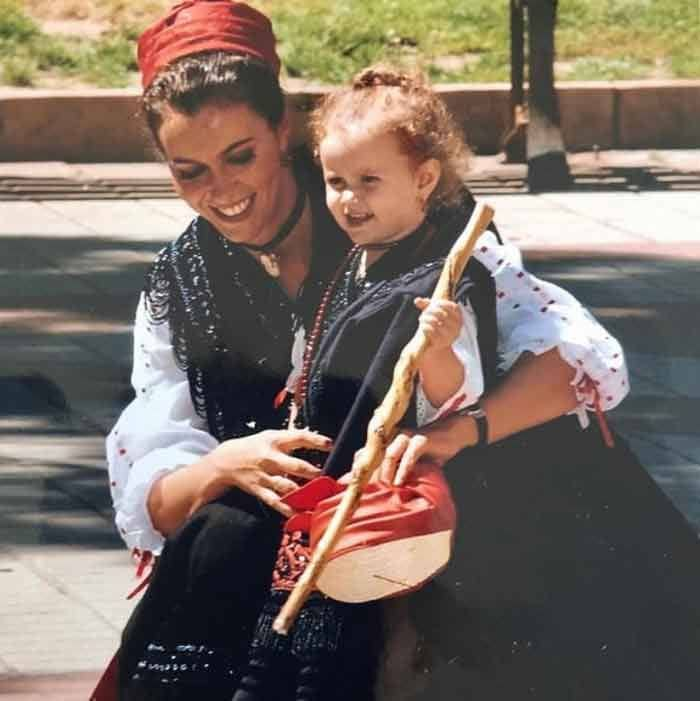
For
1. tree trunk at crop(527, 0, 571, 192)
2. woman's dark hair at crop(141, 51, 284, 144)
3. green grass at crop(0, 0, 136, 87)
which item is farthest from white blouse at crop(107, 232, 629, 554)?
green grass at crop(0, 0, 136, 87)

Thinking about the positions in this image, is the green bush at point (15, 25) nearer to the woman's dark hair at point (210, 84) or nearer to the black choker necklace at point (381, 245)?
the woman's dark hair at point (210, 84)

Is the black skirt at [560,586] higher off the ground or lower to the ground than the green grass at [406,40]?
higher

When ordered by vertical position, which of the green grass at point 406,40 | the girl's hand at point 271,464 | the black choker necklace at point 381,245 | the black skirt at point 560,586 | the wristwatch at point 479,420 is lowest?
the green grass at point 406,40

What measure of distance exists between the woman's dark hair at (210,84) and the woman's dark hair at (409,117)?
11 centimetres

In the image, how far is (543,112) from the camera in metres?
11.4

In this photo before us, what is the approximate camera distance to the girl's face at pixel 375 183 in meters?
2.97

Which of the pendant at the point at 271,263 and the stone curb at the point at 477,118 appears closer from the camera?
the pendant at the point at 271,263

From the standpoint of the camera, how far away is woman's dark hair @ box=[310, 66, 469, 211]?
2.97 meters

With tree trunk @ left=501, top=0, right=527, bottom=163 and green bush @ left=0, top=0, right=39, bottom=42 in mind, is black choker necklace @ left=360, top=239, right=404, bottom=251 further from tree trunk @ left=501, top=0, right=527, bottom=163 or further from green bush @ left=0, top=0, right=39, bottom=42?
green bush @ left=0, top=0, right=39, bottom=42

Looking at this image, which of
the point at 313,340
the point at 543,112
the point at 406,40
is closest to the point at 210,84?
the point at 313,340

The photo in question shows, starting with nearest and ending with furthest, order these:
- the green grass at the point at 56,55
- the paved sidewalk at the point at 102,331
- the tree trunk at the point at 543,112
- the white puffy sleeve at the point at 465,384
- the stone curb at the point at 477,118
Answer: the white puffy sleeve at the point at 465,384, the paved sidewalk at the point at 102,331, the tree trunk at the point at 543,112, the stone curb at the point at 477,118, the green grass at the point at 56,55

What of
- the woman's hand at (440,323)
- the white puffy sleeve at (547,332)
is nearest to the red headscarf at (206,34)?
the white puffy sleeve at (547,332)

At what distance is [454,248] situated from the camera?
2.90 m

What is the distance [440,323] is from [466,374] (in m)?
0.11
